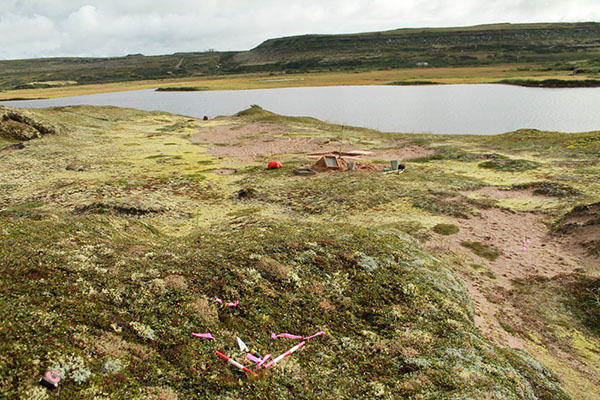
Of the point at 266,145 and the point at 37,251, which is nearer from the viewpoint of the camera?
the point at 37,251

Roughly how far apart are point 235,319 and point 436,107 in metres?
71.2

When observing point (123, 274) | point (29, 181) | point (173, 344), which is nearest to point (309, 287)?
point (173, 344)

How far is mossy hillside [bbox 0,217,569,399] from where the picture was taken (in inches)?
216

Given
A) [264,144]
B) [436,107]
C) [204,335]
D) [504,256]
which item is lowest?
[504,256]

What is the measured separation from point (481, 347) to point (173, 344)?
247 inches

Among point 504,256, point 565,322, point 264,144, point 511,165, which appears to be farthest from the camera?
point 264,144

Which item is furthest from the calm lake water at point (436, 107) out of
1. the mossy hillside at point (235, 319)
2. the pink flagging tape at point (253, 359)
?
the pink flagging tape at point (253, 359)

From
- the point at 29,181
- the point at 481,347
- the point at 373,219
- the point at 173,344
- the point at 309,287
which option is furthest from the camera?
the point at 29,181

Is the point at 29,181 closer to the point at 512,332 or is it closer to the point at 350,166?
the point at 350,166

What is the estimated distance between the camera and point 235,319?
23.5ft

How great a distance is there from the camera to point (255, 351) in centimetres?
646

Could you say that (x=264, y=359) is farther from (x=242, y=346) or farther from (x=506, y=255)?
(x=506, y=255)

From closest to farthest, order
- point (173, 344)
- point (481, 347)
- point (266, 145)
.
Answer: point (173, 344) → point (481, 347) → point (266, 145)

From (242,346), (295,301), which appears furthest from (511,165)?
(242,346)
